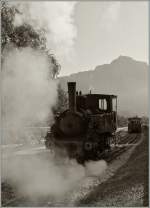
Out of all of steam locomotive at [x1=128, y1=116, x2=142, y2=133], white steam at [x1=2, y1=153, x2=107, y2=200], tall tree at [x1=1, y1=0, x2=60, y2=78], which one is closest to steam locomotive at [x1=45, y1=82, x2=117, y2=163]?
white steam at [x1=2, y1=153, x2=107, y2=200]

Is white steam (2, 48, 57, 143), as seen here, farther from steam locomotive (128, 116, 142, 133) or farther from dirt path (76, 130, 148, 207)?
steam locomotive (128, 116, 142, 133)

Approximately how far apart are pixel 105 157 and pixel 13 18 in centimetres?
1054

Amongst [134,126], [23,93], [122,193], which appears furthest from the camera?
[134,126]

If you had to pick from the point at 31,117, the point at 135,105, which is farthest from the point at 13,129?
the point at 135,105

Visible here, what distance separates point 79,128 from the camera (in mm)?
14461

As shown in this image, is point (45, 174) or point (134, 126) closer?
point (45, 174)

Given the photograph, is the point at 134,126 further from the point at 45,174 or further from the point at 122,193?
the point at 122,193

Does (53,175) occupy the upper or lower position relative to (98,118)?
lower

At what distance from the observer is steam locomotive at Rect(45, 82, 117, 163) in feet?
46.4

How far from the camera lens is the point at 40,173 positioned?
12.4 m

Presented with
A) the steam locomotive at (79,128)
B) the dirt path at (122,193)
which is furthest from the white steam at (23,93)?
the dirt path at (122,193)

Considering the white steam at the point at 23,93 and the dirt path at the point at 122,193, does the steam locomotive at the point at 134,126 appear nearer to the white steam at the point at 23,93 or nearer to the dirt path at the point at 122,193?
the white steam at the point at 23,93

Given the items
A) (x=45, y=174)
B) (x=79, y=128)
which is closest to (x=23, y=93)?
(x=79, y=128)

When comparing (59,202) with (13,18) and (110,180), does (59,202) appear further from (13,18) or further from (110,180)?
(13,18)
